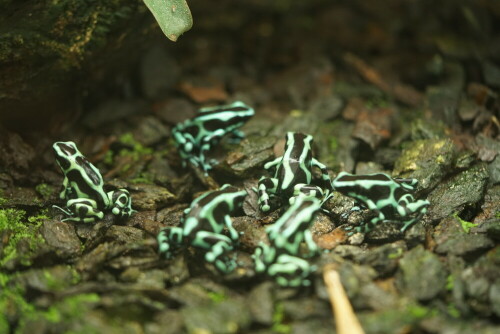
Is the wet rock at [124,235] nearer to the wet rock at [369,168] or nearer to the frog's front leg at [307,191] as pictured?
the frog's front leg at [307,191]

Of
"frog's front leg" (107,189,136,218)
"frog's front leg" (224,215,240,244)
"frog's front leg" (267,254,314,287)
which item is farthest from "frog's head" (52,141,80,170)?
"frog's front leg" (267,254,314,287)

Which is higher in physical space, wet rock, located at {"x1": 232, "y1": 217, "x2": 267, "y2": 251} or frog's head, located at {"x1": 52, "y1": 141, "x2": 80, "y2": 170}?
frog's head, located at {"x1": 52, "y1": 141, "x2": 80, "y2": 170}

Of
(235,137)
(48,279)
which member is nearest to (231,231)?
(48,279)

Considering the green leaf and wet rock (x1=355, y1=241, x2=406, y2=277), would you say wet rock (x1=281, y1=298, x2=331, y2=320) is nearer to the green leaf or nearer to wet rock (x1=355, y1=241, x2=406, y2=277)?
wet rock (x1=355, y1=241, x2=406, y2=277)

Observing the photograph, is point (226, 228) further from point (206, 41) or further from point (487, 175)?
point (206, 41)

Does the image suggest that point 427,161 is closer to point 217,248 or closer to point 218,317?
point 217,248

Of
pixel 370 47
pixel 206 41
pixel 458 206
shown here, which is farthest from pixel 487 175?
pixel 206 41
